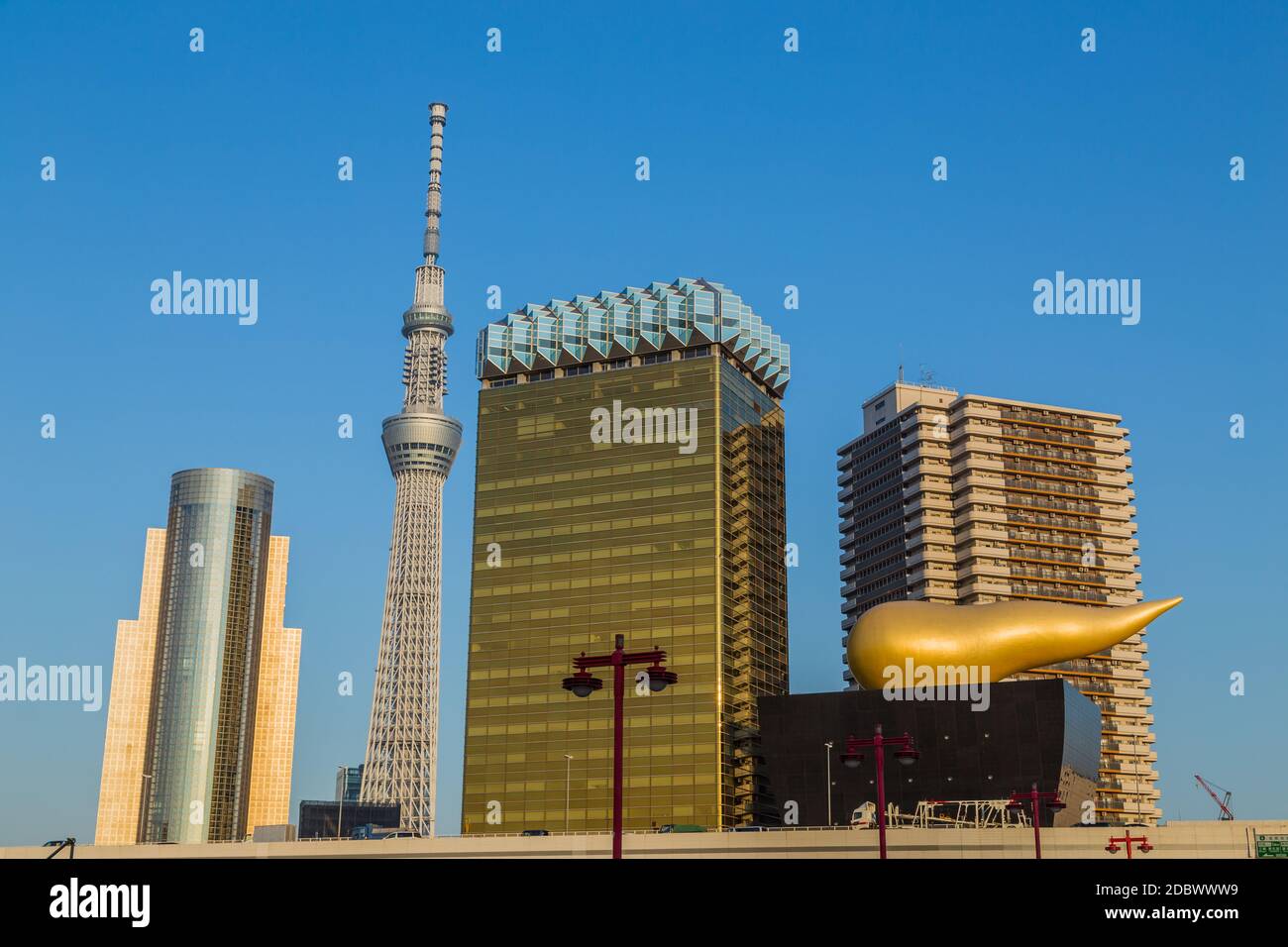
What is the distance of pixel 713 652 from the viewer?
158m

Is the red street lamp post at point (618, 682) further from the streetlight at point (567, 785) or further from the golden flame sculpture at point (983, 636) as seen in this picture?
the streetlight at point (567, 785)

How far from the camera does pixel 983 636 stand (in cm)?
11244

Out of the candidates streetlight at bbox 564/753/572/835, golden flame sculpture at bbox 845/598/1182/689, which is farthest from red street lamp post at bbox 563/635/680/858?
streetlight at bbox 564/753/572/835

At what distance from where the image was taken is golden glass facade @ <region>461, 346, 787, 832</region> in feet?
513

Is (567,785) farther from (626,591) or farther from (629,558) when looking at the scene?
(629,558)

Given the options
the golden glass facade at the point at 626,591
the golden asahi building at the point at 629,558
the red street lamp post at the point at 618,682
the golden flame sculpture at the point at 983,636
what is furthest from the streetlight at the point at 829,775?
the red street lamp post at the point at 618,682

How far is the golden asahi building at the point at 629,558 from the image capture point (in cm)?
15688

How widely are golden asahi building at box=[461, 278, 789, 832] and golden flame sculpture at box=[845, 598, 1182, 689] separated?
142 ft

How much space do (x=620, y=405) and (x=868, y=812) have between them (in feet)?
217

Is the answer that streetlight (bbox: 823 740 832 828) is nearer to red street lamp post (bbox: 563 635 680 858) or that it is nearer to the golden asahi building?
the golden asahi building

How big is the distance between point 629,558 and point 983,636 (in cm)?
6009

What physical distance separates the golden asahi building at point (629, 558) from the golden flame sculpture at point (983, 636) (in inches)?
1709
